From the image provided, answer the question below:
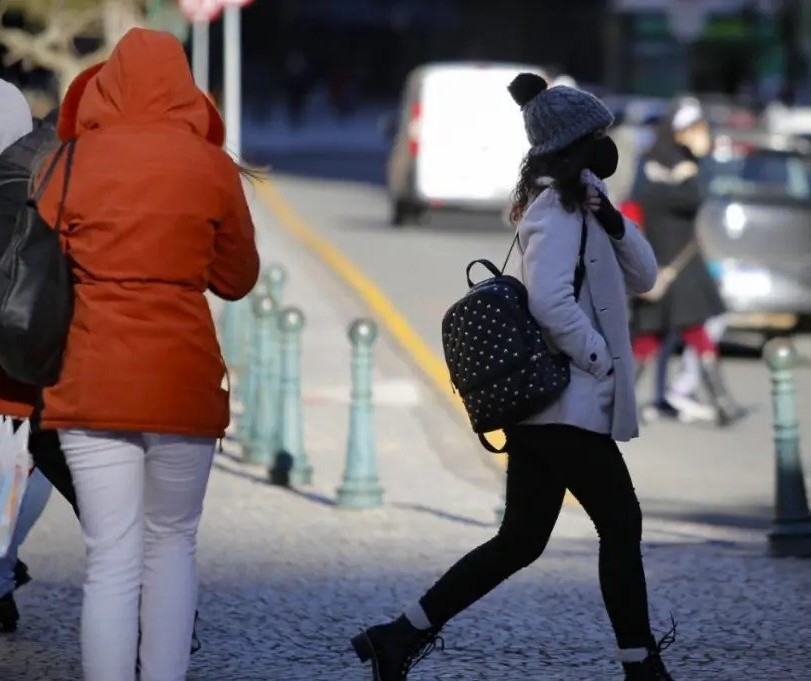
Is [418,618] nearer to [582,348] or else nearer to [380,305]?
[582,348]

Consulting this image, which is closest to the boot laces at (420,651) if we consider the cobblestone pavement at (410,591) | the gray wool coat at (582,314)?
the cobblestone pavement at (410,591)

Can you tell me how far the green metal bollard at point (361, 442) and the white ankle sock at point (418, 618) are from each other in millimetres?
3677

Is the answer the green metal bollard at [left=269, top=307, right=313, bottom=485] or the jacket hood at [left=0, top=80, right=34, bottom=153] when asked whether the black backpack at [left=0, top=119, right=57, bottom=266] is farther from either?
the green metal bollard at [left=269, top=307, right=313, bottom=485]

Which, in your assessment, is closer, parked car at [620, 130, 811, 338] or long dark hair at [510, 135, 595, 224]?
long dark hair at [510, 135, 595, 224]

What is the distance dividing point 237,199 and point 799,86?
173ft

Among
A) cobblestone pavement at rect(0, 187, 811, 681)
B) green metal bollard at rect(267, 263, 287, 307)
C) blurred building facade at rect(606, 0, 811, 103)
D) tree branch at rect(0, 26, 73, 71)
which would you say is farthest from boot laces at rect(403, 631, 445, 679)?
blurred building facade at rect(606, 0, 811, 103)

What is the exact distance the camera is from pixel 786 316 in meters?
16.6

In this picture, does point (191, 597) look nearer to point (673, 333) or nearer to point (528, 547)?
point (528, 547)

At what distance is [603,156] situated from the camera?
6.02 metres

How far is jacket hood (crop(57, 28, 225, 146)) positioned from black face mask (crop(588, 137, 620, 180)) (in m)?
1.03

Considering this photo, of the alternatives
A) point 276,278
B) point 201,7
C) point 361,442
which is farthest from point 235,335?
point 201,7

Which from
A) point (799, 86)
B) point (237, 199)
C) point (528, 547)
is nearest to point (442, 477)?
point (528, 547)

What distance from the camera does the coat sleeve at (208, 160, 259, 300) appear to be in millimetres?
5566

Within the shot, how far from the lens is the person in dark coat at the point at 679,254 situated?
13.1 meters
